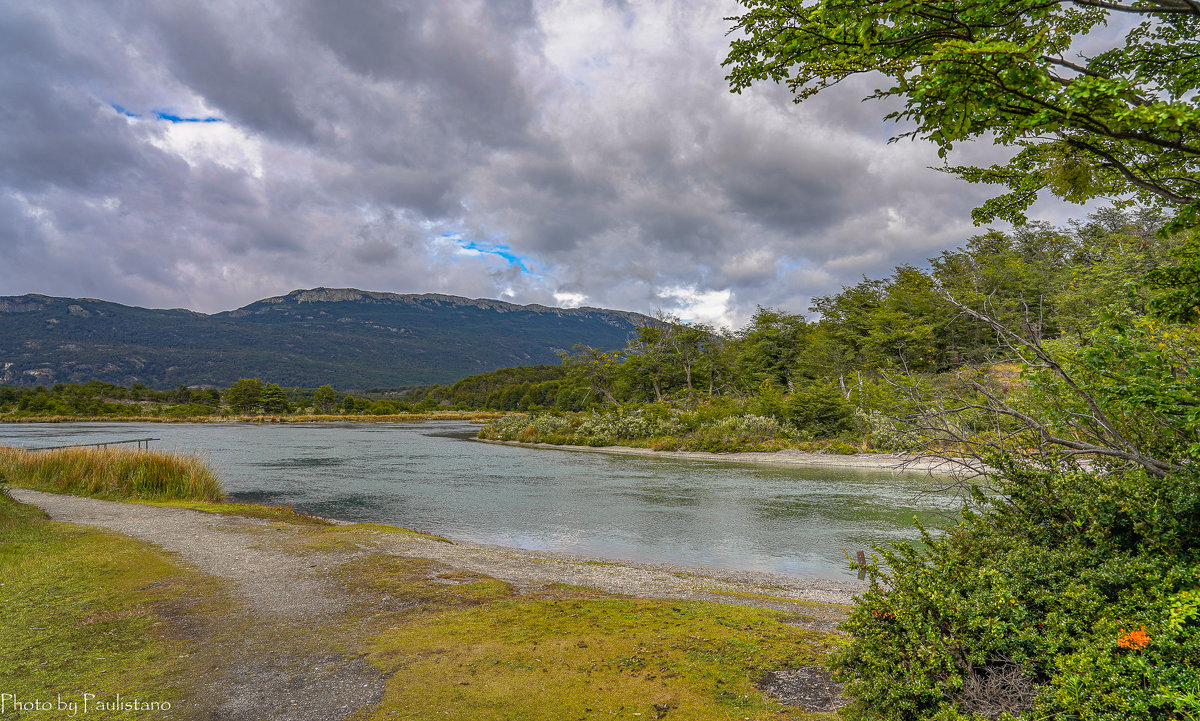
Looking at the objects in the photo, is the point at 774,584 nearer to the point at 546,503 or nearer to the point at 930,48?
the point at 930,48

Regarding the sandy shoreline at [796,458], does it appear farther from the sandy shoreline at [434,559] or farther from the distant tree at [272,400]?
the distant tree at [272,400]

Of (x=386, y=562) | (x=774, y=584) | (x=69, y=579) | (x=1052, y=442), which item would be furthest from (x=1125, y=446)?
(x=69, y=579)

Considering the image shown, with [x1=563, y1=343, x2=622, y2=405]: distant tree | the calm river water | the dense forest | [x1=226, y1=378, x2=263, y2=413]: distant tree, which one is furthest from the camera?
[x1=226, y1=378, x2=263, y2=413]: distant tree

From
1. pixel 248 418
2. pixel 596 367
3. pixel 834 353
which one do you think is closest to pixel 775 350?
pixel 834 353

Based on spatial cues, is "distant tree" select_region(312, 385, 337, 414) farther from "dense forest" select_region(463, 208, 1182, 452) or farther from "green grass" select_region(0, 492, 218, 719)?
"green grass" select_region(0, 492, 218, 719)

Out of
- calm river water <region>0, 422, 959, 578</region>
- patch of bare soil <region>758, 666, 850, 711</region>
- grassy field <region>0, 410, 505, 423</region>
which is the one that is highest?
patch of bare soil <region>758, 666, 850, 711</region>

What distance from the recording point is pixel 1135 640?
3.07 m

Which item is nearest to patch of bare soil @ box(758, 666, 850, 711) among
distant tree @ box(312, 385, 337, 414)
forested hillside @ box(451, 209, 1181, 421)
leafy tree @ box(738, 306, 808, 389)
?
forested hillside @ box(451, 209, 1181, 421)

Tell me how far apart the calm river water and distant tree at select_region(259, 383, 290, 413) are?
83253 mm

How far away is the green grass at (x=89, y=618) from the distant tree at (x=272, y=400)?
114 metres

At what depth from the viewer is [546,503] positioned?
74.4 ft

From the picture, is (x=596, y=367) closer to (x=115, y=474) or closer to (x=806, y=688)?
(x=115, y=474)

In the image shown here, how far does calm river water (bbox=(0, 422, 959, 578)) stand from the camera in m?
15.5

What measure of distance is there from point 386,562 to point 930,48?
11.0 m
